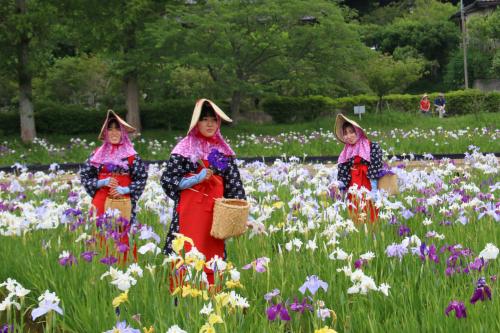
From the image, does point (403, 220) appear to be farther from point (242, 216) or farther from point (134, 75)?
point (134, 75)

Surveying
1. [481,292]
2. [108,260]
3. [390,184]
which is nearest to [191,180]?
[108,260]

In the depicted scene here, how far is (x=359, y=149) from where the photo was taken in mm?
5926

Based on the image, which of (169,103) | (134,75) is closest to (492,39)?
(169,103)

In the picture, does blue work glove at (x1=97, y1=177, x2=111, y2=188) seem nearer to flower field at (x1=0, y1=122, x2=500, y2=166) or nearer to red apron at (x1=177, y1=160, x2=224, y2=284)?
red apron at (x1=177, y1=160, x2=224, y2=284)

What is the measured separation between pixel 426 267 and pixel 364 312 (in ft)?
2.30

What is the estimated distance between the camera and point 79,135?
21562 millimetres

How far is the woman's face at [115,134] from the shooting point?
529 centimetres

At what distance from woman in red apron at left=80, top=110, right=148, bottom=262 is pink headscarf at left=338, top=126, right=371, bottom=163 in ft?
7.10

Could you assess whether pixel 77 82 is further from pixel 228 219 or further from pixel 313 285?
pixel 313 285

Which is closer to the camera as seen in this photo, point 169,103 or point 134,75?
point 134,75

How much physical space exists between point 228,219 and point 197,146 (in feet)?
2.52

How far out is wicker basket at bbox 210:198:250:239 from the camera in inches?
140

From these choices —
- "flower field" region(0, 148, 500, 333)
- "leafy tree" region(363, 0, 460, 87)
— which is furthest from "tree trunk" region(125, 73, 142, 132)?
"leafy tree" region(363, 0, 460, 87)

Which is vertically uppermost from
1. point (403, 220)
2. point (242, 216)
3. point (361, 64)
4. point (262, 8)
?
point (262, 8)
